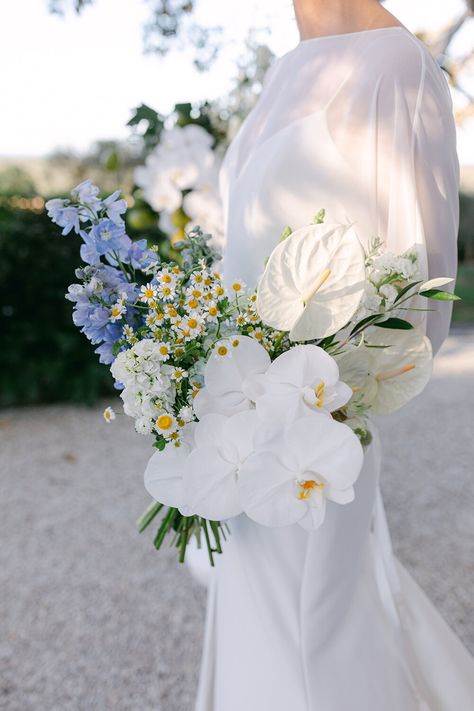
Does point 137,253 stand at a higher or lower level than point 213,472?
higher

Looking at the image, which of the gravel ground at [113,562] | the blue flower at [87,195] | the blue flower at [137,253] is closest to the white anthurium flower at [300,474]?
the blue flower at [137,253]

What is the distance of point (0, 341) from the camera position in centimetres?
552

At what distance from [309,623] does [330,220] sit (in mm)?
913

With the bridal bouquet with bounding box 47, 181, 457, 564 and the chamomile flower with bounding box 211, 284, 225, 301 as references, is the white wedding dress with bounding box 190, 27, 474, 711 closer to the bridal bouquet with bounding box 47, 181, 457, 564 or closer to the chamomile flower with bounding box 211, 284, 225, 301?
the bridal bouquet with bounding box 47, 181, 457, 564

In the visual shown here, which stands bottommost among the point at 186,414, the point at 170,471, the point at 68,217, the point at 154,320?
the point at 170,471

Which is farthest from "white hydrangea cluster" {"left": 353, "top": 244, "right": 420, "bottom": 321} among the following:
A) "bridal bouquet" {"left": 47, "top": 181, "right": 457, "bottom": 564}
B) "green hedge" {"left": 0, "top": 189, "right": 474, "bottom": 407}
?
"green hedge" {"left": 0, "top": 189, "right": 474, "bottom": 407}

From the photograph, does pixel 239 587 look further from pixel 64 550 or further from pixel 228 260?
pixel 64 550

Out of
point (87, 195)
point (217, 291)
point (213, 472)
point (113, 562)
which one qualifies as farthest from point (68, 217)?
point (113, 562)

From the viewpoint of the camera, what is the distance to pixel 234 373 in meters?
0.99

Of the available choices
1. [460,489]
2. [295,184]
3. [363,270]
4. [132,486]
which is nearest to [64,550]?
[132,486]

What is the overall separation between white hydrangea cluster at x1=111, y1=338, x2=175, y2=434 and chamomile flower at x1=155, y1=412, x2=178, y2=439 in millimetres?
14

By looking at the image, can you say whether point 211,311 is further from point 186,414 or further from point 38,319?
point 38,319

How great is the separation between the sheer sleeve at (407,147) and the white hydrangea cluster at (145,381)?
56 centimetres

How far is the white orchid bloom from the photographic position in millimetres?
919
